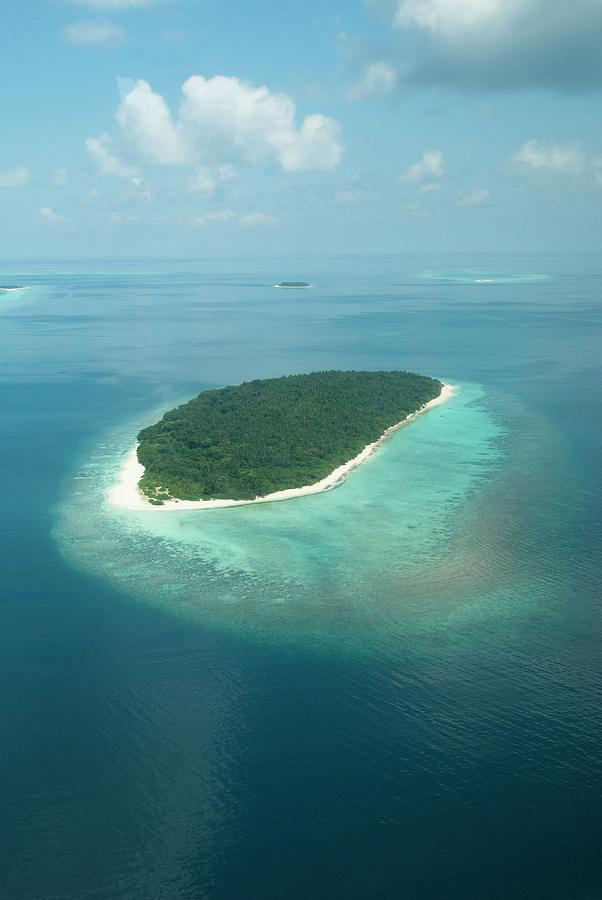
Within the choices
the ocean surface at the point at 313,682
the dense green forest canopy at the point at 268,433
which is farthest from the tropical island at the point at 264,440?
the ocean surface at the point at 313,682

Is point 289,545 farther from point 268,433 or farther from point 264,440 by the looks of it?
point 268,433

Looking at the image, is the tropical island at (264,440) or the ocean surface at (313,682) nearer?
the ocean surface at (313,682)

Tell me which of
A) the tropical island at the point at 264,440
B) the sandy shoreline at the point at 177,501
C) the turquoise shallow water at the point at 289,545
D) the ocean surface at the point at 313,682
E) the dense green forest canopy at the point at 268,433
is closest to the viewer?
the ocean surface at the point at 313,682

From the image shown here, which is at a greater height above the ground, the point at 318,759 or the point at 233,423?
the point at 233,423

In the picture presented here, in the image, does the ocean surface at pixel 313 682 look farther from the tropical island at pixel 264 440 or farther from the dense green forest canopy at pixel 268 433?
the dense green forest canopy at pixel 268 433

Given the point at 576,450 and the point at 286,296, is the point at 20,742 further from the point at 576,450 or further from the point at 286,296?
the point at 286,296

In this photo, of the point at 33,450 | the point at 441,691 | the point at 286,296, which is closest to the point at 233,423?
the point at 33,450
